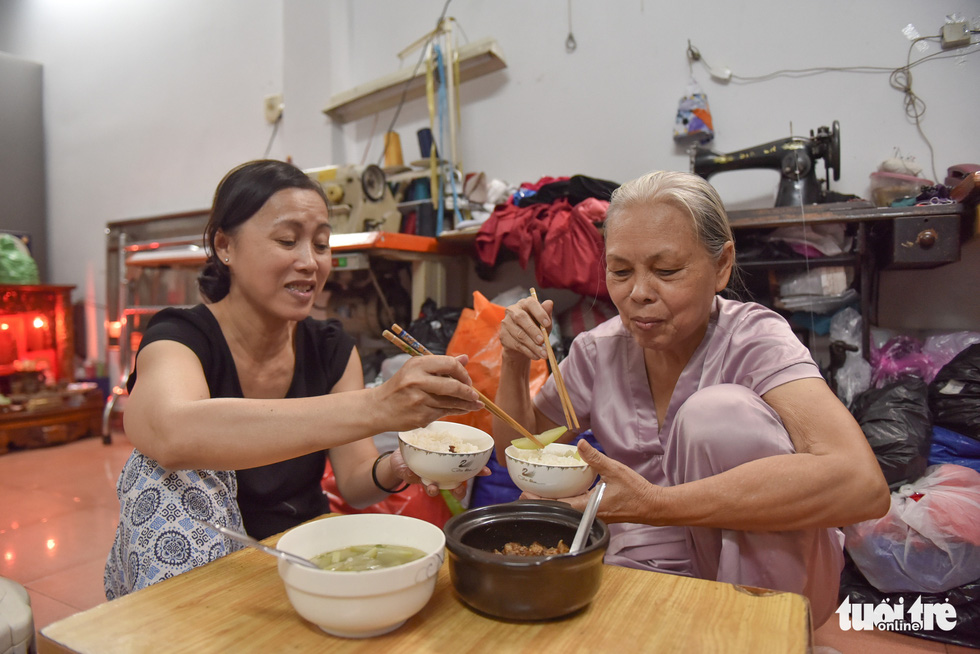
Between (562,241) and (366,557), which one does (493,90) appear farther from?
(366,557)

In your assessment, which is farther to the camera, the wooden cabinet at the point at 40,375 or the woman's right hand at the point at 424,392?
the wooden cabinet at the point at 40,375

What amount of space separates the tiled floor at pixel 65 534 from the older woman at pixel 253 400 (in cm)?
73

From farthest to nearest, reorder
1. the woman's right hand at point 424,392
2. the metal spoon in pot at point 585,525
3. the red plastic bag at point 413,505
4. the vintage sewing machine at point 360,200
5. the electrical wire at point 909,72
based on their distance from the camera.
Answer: the vintage sewing machine at point 360,200 → the electrical wire at point 909,72 → the red plastic bag at point 413,505 → the woman's right hand at point 424,392 → the metal spoon in pot at point 585,525

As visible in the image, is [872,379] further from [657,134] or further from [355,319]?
[355,319]

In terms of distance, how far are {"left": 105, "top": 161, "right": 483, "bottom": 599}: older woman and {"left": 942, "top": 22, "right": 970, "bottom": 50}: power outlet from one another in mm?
2679

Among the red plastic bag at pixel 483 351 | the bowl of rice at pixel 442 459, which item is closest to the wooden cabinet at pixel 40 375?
the red plastic bag at pixel 483 351

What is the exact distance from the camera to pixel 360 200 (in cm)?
338

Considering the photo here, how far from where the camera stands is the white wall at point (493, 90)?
2.65 meters

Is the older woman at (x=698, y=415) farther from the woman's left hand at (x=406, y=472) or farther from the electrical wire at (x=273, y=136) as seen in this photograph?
the electrical wire at (x=273, y=136)

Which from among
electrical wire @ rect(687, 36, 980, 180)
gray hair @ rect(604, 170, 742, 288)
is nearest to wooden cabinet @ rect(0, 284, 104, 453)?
gray hair @ rect(604, 170, 742, 288)

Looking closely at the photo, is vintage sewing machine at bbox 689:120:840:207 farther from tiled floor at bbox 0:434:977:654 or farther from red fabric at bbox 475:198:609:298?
tiled floor at bbox 0:434:977:654

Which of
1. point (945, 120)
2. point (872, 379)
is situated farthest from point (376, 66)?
point (872, 379)

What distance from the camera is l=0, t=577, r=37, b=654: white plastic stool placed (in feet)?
3.74

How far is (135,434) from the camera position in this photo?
1.16m
